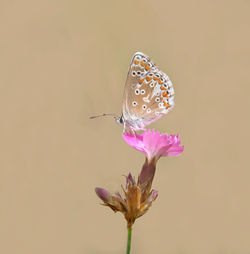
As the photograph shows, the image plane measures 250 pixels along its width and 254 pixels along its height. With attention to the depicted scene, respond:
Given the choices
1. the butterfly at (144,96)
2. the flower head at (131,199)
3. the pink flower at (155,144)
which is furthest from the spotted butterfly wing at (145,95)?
the flower head at (131,199)

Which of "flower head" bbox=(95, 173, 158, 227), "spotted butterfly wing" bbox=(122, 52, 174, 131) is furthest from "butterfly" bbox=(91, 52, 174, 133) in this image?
"flower head" bbox=(95, 173, 158, 227)

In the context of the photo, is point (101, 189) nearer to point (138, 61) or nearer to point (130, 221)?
point (130, 221)

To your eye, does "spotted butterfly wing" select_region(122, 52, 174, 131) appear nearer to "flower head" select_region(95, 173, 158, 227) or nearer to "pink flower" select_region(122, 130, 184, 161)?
"pink flower" select_region(122, 130, 184, 161)

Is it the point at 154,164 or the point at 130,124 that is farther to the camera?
the point at 130,124

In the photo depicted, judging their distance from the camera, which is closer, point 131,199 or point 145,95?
point 131,199

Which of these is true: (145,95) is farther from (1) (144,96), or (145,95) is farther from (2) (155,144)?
(2) (155,144)

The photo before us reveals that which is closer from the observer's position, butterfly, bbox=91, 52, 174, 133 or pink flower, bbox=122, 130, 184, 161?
pink flower, bbox=122, 130, 184, 161

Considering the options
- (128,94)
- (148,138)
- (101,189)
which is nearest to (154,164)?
(148,138)

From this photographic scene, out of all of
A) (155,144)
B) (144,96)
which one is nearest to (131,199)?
(155,144)
